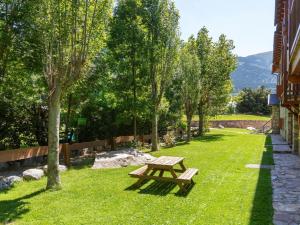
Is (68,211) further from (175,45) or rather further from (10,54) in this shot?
(175,45)

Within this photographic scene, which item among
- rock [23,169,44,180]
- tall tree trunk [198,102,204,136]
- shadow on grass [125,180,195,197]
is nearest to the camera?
shadow on grass [125,180,195,197]

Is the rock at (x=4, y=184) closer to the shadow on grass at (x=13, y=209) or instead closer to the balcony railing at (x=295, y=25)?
the shadow on grass at (x=13, y=209)

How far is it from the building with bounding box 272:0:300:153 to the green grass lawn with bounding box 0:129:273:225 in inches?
146

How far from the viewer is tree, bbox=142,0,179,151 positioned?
20.0 metres

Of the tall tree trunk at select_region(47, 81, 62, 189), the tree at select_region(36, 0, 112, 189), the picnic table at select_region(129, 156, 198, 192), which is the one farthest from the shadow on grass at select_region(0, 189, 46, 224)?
the picnic table at select_region(129, 156, 198, 192)

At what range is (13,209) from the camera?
8062 mm

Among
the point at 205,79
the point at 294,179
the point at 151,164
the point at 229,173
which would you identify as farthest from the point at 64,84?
the point at 205,79

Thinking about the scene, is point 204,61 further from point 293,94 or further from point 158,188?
point 158,188

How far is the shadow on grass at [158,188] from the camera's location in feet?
31.0

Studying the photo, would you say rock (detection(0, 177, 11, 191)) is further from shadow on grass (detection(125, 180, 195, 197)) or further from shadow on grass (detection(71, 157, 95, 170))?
shadow on grass (detection(125, 180, 195, 197))

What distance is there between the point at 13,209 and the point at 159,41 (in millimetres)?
14410

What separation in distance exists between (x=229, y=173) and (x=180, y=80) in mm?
15491

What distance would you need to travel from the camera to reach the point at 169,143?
75.4ft

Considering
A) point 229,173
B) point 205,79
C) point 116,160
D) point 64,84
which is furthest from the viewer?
point 205,79
